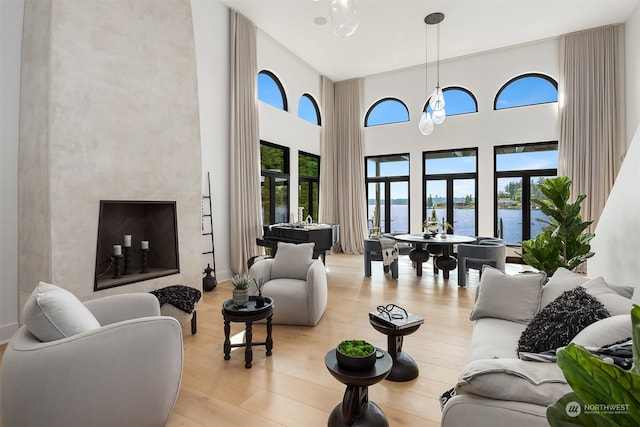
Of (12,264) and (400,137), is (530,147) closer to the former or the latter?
(400,137)

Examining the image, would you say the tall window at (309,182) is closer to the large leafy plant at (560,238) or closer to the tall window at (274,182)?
the tall window at (274,182)

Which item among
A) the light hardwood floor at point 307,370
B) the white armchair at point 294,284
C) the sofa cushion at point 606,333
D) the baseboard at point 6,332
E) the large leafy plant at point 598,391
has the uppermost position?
→ the large leafy plant at point 598,391

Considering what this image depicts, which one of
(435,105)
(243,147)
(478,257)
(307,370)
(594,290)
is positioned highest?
(435,105)

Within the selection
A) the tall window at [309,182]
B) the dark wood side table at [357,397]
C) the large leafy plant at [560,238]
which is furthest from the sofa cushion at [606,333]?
the tall window at [309,182]

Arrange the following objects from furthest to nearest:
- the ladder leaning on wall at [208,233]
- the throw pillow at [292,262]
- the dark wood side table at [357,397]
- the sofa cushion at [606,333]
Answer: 1. the ladder leaning on wall at [208,233]
2. the throw pillow at [292,262]
3. the dark wood side table at [357,397]
4. the sofa cushion at [606,333]

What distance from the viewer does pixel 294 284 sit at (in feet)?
12.4

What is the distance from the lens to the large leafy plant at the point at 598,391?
0.68m

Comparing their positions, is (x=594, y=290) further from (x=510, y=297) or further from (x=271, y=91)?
(x=271, y=91)

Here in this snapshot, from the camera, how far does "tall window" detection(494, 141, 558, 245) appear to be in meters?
7.22

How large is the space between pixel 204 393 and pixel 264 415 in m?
0.54

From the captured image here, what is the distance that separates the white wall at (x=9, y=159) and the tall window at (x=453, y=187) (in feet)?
25.5

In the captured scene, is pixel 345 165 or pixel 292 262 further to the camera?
pixel 345 165

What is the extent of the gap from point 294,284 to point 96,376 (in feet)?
7.40

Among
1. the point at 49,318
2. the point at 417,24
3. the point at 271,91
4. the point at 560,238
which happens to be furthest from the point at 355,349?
the point at 271,91
